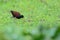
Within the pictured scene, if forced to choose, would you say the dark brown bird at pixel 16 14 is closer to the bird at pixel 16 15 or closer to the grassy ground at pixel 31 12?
the bird at pixel 16 15

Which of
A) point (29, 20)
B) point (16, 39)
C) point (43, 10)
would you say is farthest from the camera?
point (43, 10)

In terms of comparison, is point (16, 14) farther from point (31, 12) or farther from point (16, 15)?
point (31, 12)

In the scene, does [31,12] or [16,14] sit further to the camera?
[31,12]

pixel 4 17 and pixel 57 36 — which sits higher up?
pixel 57 36

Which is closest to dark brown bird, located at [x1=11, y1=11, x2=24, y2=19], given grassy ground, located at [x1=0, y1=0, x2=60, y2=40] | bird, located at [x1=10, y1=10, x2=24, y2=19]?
bird, located at [x1=10, y1=10, x2=24, y2=19]

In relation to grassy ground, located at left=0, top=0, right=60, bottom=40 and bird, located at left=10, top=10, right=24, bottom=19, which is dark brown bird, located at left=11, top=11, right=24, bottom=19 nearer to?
bird, located at left=10, top=10, right=24, bottom=19

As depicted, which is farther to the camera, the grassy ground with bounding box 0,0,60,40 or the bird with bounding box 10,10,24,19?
the bird with bounding box 10,10,24,19

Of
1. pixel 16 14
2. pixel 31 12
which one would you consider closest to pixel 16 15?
pixel 16 14

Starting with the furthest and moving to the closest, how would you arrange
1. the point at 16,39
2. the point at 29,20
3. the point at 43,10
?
1. the point at 43,10
2. the point at 29,20
3. the point at 16,39

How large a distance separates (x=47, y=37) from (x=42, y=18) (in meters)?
6.48

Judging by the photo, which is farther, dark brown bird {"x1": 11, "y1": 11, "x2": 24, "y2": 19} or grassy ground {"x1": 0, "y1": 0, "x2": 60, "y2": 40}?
dark brown bird {"x1": 11, "y1": 11, "x2": 24, "y2": 19}

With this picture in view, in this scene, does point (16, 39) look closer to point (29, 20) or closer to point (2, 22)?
point (2, 22)

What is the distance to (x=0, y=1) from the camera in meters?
8.02

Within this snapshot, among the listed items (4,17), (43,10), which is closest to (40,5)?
(43,10)
